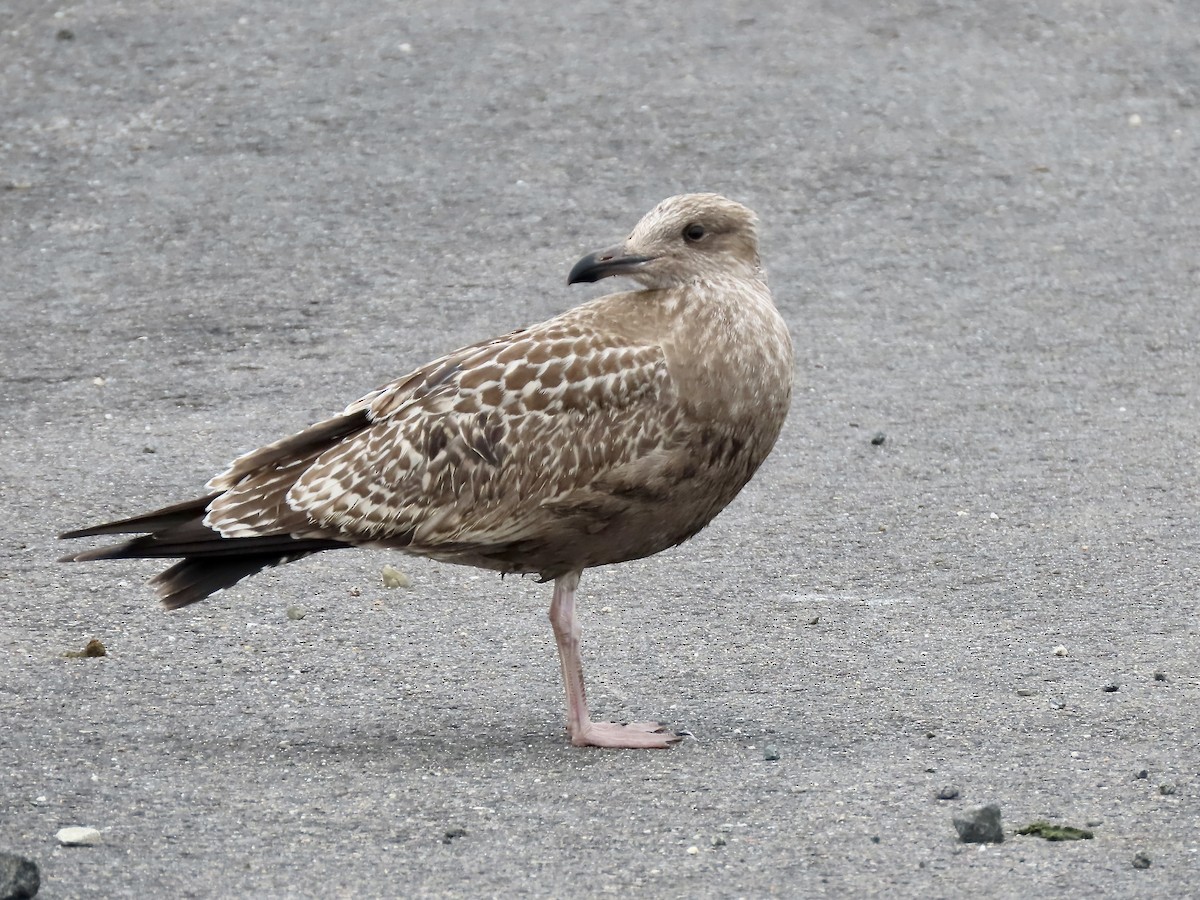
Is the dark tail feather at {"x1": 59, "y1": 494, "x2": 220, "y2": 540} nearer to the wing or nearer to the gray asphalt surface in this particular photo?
the wing

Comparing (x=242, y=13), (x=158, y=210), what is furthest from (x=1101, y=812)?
(x=242, y=13)

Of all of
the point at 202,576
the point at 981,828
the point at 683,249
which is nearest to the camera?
the point at 981,828

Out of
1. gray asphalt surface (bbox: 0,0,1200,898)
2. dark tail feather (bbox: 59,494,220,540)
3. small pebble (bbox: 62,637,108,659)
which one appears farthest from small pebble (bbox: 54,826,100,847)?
small pebble (bbox: 62,637,108,659)

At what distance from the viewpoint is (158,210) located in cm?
1138

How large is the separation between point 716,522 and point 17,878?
4112 millimetres

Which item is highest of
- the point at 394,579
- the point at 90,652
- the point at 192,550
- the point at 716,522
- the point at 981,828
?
the point at 192,550

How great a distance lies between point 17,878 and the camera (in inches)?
174

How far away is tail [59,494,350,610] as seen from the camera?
18.8 feet

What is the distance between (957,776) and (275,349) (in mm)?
5513

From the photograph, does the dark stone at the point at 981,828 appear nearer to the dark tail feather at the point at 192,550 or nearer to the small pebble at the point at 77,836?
the dark tail feather at the point at 192,550

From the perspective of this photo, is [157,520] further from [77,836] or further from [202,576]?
[77,836]

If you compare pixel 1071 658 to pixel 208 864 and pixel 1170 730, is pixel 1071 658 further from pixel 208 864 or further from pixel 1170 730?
pixel 208 864

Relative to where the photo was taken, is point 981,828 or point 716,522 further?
point 716,522

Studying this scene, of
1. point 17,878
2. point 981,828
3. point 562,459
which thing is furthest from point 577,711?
point 17,878
